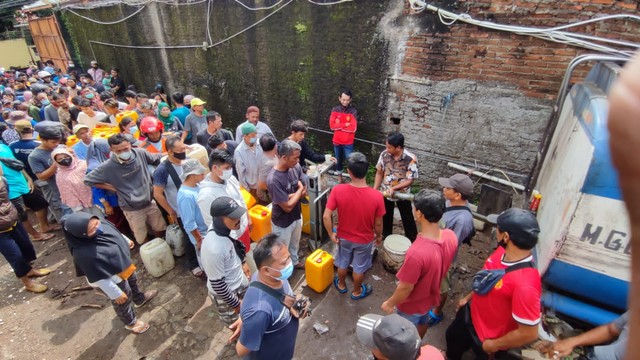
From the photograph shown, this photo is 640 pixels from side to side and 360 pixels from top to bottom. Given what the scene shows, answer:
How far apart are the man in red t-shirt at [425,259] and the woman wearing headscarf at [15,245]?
4.87 metres

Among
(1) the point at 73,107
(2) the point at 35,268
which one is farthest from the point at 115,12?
(2) the point at 35,268

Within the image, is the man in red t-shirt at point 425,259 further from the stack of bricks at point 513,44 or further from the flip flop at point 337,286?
the stack of bricks at point 513,44

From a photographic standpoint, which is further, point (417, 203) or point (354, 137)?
point (354, 137)

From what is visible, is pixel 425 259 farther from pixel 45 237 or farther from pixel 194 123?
pixel 45 237

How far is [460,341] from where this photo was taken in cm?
300

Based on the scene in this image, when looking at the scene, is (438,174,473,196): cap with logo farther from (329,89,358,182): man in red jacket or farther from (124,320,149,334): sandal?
(124,320,149,334): sandal

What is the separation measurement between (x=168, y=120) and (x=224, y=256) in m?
5.03

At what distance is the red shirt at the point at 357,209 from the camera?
139 inches

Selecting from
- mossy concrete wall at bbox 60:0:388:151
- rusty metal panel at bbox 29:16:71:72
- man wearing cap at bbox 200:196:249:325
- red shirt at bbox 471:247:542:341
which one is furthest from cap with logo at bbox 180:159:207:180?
rusty metal panel at bbox 29:16:71:72

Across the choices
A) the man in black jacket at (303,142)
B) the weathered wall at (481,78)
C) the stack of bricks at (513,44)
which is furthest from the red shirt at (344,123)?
the stack of bricks at (513,44)

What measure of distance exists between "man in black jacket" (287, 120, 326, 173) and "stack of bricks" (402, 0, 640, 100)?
2357mm

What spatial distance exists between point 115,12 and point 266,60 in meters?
6.86

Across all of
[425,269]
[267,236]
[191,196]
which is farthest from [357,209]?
[191,196]

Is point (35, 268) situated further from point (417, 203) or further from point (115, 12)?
point (115, 12)
